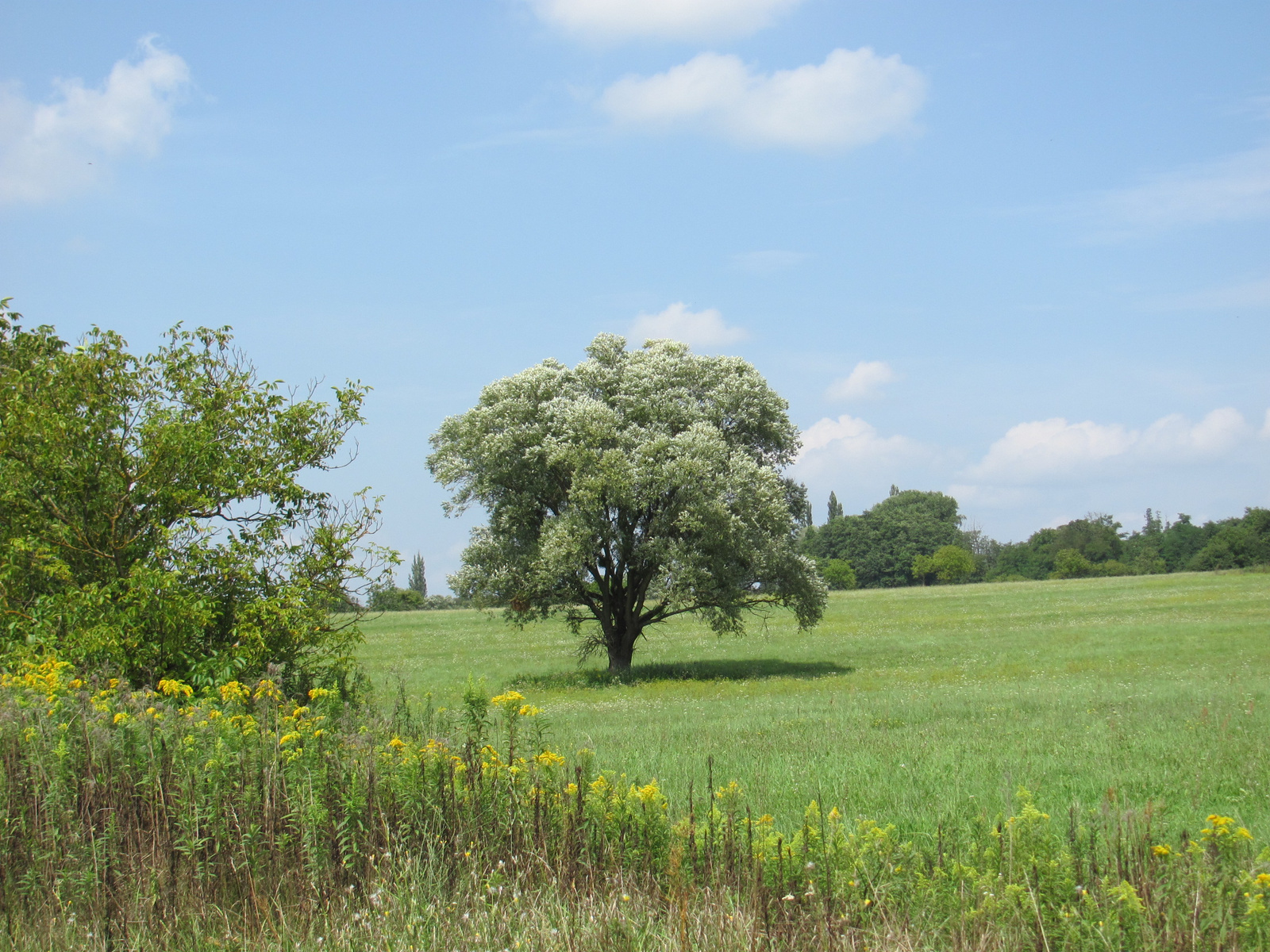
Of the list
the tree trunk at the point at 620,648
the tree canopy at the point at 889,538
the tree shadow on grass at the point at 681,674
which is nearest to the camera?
the tree shadow on grass at the point at 681,674

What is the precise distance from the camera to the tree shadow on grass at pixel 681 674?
102ft

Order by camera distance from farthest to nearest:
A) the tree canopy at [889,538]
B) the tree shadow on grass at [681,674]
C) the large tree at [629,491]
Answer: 1. the tree canopy at [889,538]
2. the tree shadow on grass at [681,674]
3. the large tree at [629,491]

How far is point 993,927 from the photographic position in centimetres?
491

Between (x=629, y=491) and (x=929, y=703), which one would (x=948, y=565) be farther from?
(x=929, y=703)

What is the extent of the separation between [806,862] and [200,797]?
3682 millimetres

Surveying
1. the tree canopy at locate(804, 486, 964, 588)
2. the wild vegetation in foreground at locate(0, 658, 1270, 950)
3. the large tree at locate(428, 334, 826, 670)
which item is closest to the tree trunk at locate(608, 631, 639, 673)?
the large tree at locate(428, 334, 826, 670)

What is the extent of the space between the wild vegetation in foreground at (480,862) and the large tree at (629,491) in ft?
69.5

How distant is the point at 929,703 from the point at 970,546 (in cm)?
15413

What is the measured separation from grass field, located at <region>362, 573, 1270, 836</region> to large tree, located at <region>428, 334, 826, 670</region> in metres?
2.84

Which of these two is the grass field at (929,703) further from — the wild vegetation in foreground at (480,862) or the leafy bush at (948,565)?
the leafy bush at (948,565)

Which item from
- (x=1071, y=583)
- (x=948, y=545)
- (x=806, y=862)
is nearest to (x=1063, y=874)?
(x=806, y=862)

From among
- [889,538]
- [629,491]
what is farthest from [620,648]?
[889,538]

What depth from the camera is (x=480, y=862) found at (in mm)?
5863

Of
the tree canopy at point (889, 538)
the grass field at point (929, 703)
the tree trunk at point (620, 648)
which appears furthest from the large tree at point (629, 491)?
the tree canopy at point (889, 538)
